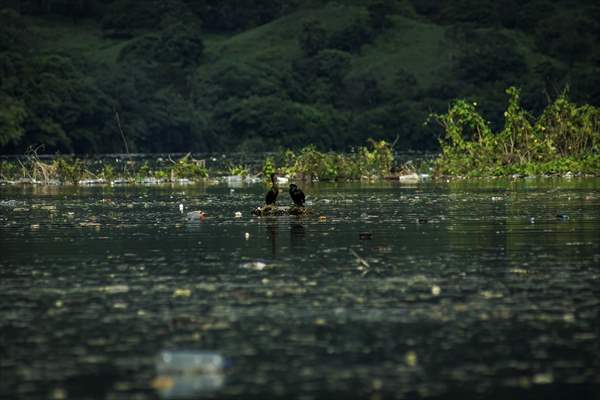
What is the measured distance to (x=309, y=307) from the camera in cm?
1892

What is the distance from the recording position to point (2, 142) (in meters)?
135

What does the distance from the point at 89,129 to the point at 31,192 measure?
108 m

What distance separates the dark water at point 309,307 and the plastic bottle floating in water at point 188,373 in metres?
0.04

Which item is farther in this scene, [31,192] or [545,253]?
[31,192]

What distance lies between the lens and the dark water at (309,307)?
48.4 feet

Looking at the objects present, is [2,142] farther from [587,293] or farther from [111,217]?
[587,293]

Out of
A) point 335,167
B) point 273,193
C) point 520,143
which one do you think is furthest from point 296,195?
point 520,143

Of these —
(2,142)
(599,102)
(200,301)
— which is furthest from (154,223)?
(599,102)

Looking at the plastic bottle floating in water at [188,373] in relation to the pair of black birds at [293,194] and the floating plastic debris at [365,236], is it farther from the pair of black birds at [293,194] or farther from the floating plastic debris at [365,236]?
the pair of black birds at [293,194]

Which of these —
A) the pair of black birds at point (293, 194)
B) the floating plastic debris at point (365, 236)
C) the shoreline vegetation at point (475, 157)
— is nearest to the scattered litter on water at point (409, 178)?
the shoreline vegetation at point (475, 157)

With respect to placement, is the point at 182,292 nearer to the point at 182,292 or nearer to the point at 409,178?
the point at 182,292

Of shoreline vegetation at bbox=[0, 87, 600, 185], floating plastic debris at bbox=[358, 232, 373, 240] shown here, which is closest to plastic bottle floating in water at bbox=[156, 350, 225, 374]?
floating plastic debris at bbox=[358, 232, 373, 240]

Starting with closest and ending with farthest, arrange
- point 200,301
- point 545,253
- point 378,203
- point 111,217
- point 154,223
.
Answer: point 200,301, point 545,253, point 154,223, point 111,217, point 378,203

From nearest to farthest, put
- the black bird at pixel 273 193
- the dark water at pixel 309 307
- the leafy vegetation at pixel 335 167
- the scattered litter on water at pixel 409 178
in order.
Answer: the dark water at pixel 309 307, the black bird at pixel 273 193, the scattered litter on water at pixel 409 178, the leafy vegetation at pixel 335 167
